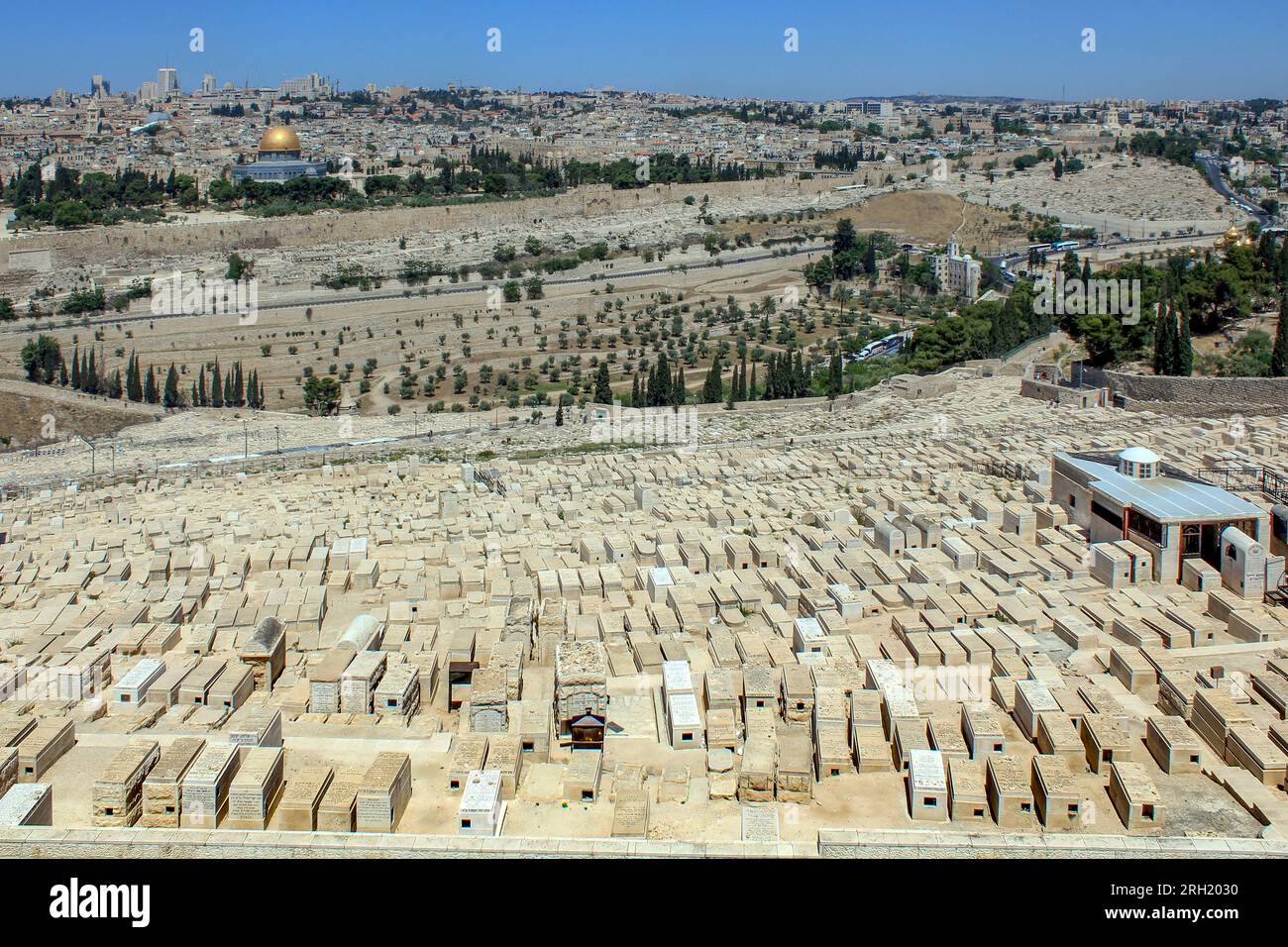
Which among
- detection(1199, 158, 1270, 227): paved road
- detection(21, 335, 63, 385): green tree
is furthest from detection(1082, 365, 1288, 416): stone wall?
detection(1199, 158, 1270, 227): paved road

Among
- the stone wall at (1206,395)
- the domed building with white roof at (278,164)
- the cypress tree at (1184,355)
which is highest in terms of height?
the domed building with white roof at (278,164)

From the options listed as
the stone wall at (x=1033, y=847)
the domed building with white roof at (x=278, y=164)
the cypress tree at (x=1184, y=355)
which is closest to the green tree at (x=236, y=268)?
the domed building with white roof at (x=278, y=164)

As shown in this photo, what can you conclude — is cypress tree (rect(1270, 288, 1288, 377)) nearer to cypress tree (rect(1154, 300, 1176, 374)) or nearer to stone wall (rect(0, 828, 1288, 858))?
cypress tree (rect(1154, 300, 1176, 374))

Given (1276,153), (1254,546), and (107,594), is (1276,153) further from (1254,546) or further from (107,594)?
(107,594)

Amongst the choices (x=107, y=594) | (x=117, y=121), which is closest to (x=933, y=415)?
(x=107, y=594)


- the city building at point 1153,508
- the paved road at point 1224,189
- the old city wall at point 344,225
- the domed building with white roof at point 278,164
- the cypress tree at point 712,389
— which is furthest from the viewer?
the domed building with white roof at point 278,164

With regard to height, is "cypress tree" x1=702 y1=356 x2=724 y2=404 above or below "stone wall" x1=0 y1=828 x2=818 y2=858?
above

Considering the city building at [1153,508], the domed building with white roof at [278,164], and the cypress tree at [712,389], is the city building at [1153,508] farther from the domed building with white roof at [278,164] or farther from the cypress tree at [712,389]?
the domed building with white roof at [278,164]
